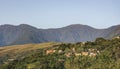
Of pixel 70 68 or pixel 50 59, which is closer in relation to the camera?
pixel 70 68

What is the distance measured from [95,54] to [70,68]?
23406 mm

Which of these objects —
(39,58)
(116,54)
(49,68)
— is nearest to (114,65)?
(116,54)

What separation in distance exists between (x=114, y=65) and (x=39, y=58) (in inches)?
1802

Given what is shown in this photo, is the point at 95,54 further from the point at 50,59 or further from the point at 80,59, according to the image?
the point at 50,59

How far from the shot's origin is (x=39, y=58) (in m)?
200

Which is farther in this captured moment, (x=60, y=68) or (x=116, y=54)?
(x=116, y=54)

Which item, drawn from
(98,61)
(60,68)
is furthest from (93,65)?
(60,68)

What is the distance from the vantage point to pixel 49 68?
18025 centimetres

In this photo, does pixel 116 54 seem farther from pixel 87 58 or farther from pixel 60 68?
pixel 60 68

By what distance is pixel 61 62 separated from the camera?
190000 millimetres

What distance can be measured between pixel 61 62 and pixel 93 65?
731 inches

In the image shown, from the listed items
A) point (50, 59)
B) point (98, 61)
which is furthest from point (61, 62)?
point (98, 61)

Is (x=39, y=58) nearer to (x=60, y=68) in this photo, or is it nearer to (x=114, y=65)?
(x=60, y=68)

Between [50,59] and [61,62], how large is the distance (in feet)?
26.9
